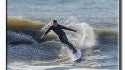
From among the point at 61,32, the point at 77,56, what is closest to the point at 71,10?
the point at 61,32

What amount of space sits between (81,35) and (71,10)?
14cm

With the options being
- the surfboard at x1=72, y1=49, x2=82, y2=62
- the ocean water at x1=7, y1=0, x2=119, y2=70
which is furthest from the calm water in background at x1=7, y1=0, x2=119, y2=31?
the surfboard at x1=72, y1=49, x2=82, y2=62

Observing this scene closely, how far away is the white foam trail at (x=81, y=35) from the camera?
123 cm

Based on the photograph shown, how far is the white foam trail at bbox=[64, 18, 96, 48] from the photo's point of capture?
123 centimetres

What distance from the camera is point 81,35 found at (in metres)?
1.23

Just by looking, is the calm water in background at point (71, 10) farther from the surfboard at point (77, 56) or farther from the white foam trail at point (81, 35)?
the surfboard at point (77, 56)

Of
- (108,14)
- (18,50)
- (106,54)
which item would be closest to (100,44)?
(106,54)

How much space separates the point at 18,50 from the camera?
49.0 inches

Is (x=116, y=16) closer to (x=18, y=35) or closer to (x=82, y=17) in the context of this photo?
(x=82, y=17)

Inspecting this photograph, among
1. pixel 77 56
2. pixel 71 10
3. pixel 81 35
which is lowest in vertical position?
pixel 77 56

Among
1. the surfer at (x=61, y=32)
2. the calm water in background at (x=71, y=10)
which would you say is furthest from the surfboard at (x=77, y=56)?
the calm water in background at (x=71, y=10)

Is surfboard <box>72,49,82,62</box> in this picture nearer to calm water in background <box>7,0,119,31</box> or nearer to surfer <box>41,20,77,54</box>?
surfer <box>41,20,77,54</box>

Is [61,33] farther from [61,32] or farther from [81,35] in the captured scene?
[81,35]

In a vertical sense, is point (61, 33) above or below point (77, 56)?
above
